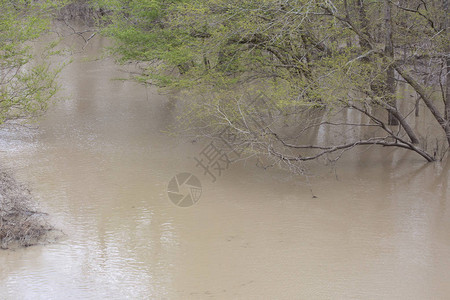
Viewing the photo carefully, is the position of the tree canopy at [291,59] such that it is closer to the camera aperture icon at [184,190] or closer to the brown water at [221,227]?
the brown water at [221,227]

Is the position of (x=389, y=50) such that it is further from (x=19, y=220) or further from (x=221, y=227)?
(x=19, y=220)

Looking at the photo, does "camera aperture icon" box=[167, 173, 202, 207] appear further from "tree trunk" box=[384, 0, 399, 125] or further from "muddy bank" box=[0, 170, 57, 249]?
"tree trunk" box=[384, 0, 399, 125]

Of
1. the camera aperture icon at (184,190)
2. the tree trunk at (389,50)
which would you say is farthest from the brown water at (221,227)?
the tree trunk at (389,50)

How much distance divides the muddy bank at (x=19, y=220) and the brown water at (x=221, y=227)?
22 centimetres

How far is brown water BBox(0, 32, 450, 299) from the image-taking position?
6449 mm

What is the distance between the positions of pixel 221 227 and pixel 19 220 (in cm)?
286

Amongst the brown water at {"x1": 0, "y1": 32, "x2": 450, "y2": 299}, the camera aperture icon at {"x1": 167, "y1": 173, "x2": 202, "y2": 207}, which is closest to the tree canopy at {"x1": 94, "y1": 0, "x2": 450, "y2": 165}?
the brown water at {"x1": 0, "y1": 32, "x2": 450, "y2": 299}

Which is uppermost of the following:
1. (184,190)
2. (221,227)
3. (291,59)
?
(291,59)

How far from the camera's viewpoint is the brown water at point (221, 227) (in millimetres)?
6449

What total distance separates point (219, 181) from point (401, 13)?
6.35 m

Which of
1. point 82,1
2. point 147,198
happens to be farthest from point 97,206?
point 82,1

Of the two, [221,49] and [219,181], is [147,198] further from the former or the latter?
[221,49]

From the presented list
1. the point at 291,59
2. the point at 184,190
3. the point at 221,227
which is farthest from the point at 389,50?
the point at 221,227

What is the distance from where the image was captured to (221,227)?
315 inches
